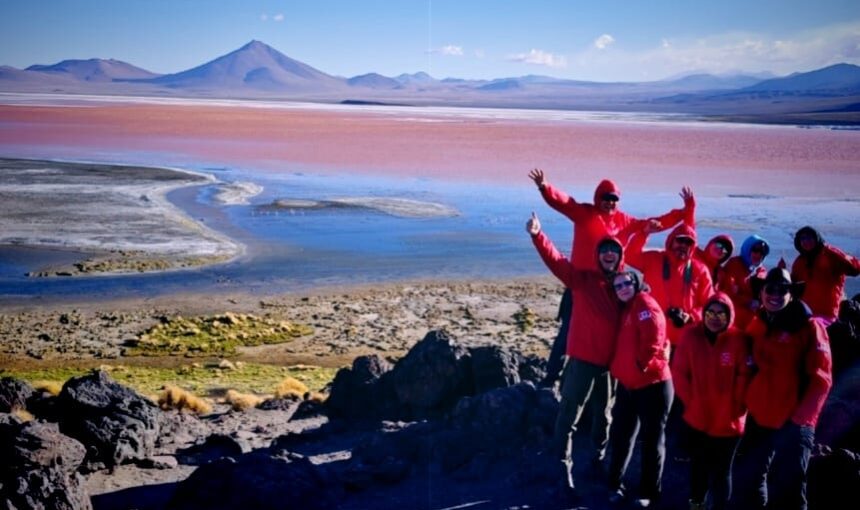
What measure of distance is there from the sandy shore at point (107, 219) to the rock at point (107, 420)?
1324 centimetres

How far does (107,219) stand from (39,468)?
22.5 m

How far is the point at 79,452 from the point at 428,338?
3192 mm

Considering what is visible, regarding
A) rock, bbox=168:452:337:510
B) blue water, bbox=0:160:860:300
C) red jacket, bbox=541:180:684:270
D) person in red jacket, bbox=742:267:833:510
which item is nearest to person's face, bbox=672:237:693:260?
red jacket, bbox=541:180:684:270

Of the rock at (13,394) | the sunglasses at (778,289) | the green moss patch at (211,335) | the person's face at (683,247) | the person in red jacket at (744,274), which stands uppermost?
the person's face at (683,247)

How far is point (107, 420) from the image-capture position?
7.09m

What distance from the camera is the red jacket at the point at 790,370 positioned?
15.3 ft

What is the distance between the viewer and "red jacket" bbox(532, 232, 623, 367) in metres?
5.37

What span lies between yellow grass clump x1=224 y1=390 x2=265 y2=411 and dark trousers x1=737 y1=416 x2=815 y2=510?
6260 mm

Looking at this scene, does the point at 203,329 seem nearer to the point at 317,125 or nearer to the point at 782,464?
the point at 782,464

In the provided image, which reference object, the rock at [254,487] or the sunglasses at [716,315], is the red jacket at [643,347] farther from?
the rock at [254,487]

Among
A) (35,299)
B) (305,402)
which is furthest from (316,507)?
(35,299)

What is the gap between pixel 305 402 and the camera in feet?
30.7

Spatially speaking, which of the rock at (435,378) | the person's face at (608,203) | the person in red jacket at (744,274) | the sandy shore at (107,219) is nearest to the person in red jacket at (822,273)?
the person in red jacket at (744,274)

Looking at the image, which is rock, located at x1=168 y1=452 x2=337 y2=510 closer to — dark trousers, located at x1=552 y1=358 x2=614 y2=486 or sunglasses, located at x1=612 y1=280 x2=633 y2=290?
dark trousers, located at x1=552 y1=358 x2=614 y2=486
